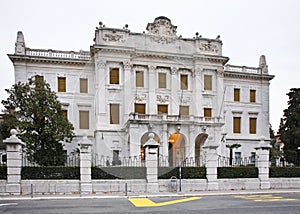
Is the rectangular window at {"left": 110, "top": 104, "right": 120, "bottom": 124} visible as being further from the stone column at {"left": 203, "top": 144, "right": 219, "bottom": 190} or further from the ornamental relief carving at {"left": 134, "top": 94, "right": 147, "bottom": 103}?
the stone column at {"left": 203, "top": 144, "right": 219, "bottom": 190}

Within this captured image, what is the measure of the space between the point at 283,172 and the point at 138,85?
833 inches

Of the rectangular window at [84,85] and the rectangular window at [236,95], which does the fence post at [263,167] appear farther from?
the rectangular window at [236,95]

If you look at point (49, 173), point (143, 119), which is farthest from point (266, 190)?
point (143, 119)

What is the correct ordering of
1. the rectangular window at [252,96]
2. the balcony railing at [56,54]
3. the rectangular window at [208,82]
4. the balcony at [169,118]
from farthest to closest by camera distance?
the rectangular window at [252,96]
the rectangular window at [208,82]
the balcony railing at [56,54]
the balcony at [169,118]

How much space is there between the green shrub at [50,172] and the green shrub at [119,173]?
3.78 ft

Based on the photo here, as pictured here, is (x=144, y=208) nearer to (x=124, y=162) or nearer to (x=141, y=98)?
(x=124, y=162)

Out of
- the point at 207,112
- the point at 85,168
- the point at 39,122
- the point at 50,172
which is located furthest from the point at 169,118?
the point at 50,172

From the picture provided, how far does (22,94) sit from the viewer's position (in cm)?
2612

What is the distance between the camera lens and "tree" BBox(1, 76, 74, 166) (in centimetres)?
2511

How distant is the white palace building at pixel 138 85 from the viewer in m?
35.0

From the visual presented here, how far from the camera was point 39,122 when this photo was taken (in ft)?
83.7

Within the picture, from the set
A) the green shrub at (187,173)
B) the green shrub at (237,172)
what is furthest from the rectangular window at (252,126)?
the green shrub at (187,173)

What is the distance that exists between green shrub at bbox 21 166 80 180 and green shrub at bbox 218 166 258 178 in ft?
29.8

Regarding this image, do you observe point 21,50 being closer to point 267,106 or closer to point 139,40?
point 139,40
